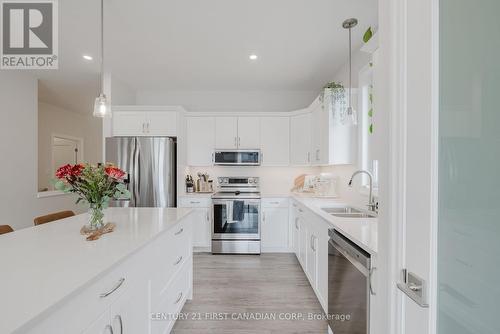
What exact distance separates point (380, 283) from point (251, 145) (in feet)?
10.8

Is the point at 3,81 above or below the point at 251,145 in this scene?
above

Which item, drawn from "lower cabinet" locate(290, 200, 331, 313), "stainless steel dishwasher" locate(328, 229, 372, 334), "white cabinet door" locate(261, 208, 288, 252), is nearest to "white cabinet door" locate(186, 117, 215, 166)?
"white cabinet door" locate(261, 208, 288, 252)

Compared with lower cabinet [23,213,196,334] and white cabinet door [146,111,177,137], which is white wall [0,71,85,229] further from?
lower cabinet [23,213,196,334]

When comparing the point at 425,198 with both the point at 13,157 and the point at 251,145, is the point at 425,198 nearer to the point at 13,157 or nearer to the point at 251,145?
the point at 251,145

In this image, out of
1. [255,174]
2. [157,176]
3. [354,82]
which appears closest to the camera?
[354,82]

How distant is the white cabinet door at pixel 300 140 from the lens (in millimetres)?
3877

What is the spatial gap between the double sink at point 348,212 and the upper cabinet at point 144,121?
2.49m

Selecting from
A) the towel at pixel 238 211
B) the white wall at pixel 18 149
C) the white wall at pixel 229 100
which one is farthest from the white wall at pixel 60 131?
the towel at pixel 238 211

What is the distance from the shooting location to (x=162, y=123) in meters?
3.68

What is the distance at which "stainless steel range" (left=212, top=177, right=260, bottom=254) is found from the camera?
144 inches

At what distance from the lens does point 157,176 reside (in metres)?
3.48

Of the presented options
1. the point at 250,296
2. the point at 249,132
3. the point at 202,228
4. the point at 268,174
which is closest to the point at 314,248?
the point at 250,296

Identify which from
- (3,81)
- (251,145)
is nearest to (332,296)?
(251,145)

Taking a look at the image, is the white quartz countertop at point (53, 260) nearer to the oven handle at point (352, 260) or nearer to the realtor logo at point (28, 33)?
the oven handle at point (352, 260)
